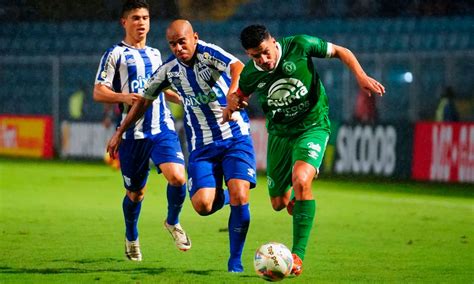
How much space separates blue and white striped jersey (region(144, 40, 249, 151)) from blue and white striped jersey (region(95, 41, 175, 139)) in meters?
0.63

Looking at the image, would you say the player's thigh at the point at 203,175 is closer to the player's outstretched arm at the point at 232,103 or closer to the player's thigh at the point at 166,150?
the player's thigh at the point at 166,150

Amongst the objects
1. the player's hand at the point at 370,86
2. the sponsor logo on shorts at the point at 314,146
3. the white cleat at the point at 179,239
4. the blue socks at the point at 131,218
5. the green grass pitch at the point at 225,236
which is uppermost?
the player's hand at the point at 370,86

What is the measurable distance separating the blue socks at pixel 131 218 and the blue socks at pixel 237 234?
4.24 ft

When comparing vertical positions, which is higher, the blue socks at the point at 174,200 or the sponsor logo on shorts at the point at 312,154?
the sponsor logo on shorts at the point at 312,154

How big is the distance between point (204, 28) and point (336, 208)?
1603 cm

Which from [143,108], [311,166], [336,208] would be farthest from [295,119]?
[336,208]

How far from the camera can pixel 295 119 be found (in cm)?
789

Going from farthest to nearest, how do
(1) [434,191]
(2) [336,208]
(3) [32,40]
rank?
(3) [32,40], (1) [434,191], (2) [336,208]

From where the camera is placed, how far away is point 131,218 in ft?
29.3

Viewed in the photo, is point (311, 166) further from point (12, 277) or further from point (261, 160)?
point (261, 160)

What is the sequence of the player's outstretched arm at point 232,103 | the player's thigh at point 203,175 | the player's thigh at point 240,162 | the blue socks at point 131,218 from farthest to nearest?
the blue socks at point 131,218 < the player's thigh at point 203,175 < the player's thigh at point 240,162 < the player's outstretched arm at point 232,103

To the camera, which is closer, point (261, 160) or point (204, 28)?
point (261, 160)

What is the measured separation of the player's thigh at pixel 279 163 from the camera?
808cm

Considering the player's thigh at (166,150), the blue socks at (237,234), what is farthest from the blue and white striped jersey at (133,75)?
the blue socks at (237,234)
